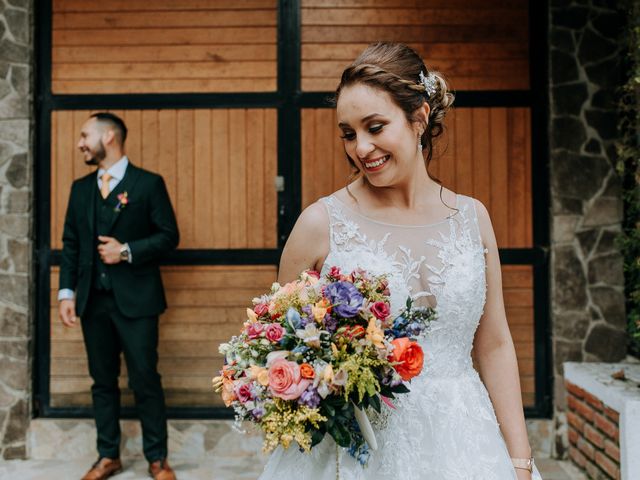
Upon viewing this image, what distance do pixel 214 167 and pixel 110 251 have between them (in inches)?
38.3

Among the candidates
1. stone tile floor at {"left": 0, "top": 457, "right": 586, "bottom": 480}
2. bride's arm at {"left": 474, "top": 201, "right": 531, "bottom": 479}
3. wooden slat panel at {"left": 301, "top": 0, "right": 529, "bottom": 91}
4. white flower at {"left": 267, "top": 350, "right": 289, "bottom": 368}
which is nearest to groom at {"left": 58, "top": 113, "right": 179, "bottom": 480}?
stone tile floor at {"left": 0, "top": 457, "right": 586, "bottom": 480}

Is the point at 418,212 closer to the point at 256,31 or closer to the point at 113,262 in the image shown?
the point at 113,262

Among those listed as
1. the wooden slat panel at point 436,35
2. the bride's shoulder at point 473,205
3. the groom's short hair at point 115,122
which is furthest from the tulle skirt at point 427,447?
the wooden slat panel at point 436,35

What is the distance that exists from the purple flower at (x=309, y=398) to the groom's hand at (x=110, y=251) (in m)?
3.09

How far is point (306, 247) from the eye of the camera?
6.56ft

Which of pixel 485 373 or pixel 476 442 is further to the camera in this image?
pixel 485 373

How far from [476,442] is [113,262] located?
295 cm

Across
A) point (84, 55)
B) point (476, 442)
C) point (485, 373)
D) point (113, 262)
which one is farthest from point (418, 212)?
point (84, 55)

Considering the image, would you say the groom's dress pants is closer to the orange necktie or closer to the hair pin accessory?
the orange necktie

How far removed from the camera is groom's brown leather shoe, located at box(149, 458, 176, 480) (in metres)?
4.48

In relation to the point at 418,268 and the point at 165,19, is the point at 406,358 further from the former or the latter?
the point at 165,19

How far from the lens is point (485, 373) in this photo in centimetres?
211

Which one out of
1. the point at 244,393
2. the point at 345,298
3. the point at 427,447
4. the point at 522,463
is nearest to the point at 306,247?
the point at 345,298

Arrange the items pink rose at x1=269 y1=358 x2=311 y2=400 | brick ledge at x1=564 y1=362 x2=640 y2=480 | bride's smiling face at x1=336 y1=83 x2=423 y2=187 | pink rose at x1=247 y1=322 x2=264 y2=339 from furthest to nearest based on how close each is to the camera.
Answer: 1. brick ledge at x1=564 y1=362 x2=640 y2=480
2. bride's smiling face at x1=336 y1=83 x2=423 y2=187
3. pink rose at x1=247 y1=322 x2=264 y2=339
4. pink rose at x1=269 y1=358 x2=311 y2=400
